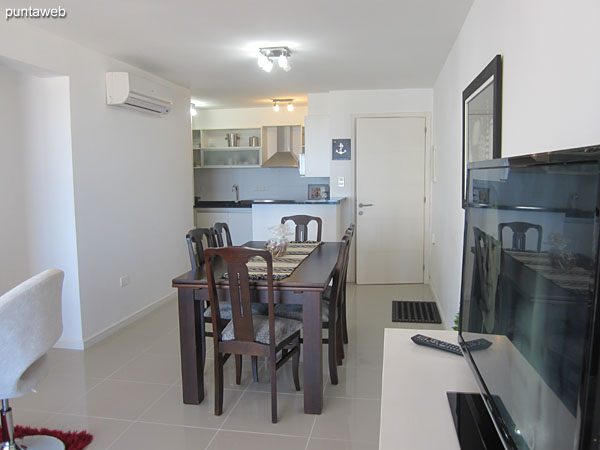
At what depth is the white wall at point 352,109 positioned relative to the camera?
18.6 feet

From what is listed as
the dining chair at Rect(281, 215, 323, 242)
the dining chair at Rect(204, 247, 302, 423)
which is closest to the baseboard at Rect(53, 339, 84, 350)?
the dining chair at Rect(204, 247, 302, 423)

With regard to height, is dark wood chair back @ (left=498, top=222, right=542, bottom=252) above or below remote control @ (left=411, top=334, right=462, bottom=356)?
above

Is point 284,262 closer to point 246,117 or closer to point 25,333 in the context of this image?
point 25,333

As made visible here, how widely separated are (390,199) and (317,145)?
1.18m

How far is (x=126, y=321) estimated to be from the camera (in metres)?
4.31

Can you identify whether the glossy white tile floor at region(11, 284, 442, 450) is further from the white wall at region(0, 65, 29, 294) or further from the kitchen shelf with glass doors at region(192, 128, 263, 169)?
the kitchen shelf with glass doors at region(192, 128, 263, 169)

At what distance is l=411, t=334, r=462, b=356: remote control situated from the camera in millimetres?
1680

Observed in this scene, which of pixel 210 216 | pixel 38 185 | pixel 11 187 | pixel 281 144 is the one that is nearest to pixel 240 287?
pixel 38 185

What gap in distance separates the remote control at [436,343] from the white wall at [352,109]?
4048 millimetres

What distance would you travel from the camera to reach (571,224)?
2.31ft

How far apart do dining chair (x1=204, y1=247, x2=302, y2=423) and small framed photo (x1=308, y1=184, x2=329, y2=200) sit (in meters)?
4.36

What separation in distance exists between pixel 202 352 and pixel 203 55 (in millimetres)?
2542
